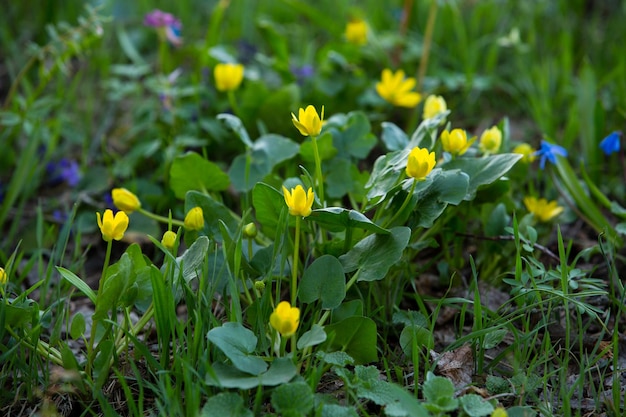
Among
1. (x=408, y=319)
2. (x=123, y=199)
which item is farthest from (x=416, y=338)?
(x=123, y=199)

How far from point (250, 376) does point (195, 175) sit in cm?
70

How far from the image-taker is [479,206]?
1.95 m

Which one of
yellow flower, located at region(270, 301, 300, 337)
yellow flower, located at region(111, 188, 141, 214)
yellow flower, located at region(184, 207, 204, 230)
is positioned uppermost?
yellow flower, located at region(270, 301, 300, 337)

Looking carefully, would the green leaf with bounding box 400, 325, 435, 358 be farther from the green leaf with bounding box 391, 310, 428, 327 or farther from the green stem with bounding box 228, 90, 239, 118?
the green stem with bounding box 228, 90, 239, 118

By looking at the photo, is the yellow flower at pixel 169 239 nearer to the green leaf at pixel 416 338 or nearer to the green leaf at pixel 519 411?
the green leaf at pixel 416 338

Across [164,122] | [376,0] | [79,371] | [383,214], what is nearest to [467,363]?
[383,214]

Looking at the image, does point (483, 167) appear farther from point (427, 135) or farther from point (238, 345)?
point (238, 345)

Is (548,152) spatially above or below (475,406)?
above

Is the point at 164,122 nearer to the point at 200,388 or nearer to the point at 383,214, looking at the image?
the point at 383,214

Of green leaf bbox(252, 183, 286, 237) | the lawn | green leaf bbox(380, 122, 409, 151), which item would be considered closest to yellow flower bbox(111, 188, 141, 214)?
the lawn

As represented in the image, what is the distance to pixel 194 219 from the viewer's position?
5.34ft

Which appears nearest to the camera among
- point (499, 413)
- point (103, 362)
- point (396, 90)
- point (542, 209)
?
point (499, 413)

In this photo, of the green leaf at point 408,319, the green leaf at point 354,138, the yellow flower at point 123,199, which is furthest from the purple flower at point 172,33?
the green leaf at point 408,319

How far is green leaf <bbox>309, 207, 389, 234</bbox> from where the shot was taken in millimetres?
1479
